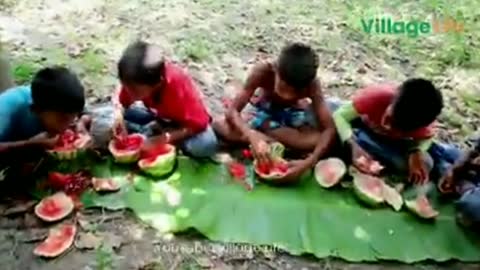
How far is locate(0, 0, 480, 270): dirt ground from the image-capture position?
417 cm

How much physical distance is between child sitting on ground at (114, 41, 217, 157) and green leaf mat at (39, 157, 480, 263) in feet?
0.55

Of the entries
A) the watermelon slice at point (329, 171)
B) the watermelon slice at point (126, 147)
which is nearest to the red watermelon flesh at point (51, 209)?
the watermelon slice at point (126, 147)

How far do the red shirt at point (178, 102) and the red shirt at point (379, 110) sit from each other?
0.75 metres

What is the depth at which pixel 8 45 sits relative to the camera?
4309mm

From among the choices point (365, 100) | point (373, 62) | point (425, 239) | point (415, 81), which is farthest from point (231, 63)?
point (425, 239)

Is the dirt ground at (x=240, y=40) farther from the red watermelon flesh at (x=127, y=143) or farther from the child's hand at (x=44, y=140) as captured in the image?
the child's hand at (x=44, y=140)

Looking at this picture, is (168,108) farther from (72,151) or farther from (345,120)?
(345,120)

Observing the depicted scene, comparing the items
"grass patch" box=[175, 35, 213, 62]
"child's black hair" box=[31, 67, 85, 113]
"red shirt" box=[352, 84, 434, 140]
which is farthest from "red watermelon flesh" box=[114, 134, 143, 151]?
"grass patch" box=[175, 35, 213, 62]

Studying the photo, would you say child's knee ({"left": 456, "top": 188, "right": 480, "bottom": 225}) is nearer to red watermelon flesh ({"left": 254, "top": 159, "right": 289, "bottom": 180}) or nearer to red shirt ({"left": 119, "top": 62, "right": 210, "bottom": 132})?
red watermelon flesh ({"left": 254, "top": 159, "right": 289, "bottom": 180})

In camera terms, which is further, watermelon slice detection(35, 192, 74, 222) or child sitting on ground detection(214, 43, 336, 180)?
child sitting on ground detection(214, 43, 336, 180)

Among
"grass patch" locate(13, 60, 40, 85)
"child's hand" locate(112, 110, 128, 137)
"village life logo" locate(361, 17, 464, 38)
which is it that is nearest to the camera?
"child's hand" locate(112, 110, 128, 137)

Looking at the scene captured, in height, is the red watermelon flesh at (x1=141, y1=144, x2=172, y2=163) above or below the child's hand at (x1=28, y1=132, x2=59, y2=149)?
below

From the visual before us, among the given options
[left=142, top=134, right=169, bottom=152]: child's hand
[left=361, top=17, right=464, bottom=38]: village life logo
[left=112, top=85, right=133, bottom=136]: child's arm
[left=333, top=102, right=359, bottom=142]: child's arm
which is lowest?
[left=361, top=17, right=464, bottom=38]: village life logo

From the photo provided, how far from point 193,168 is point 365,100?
2.88 ft
